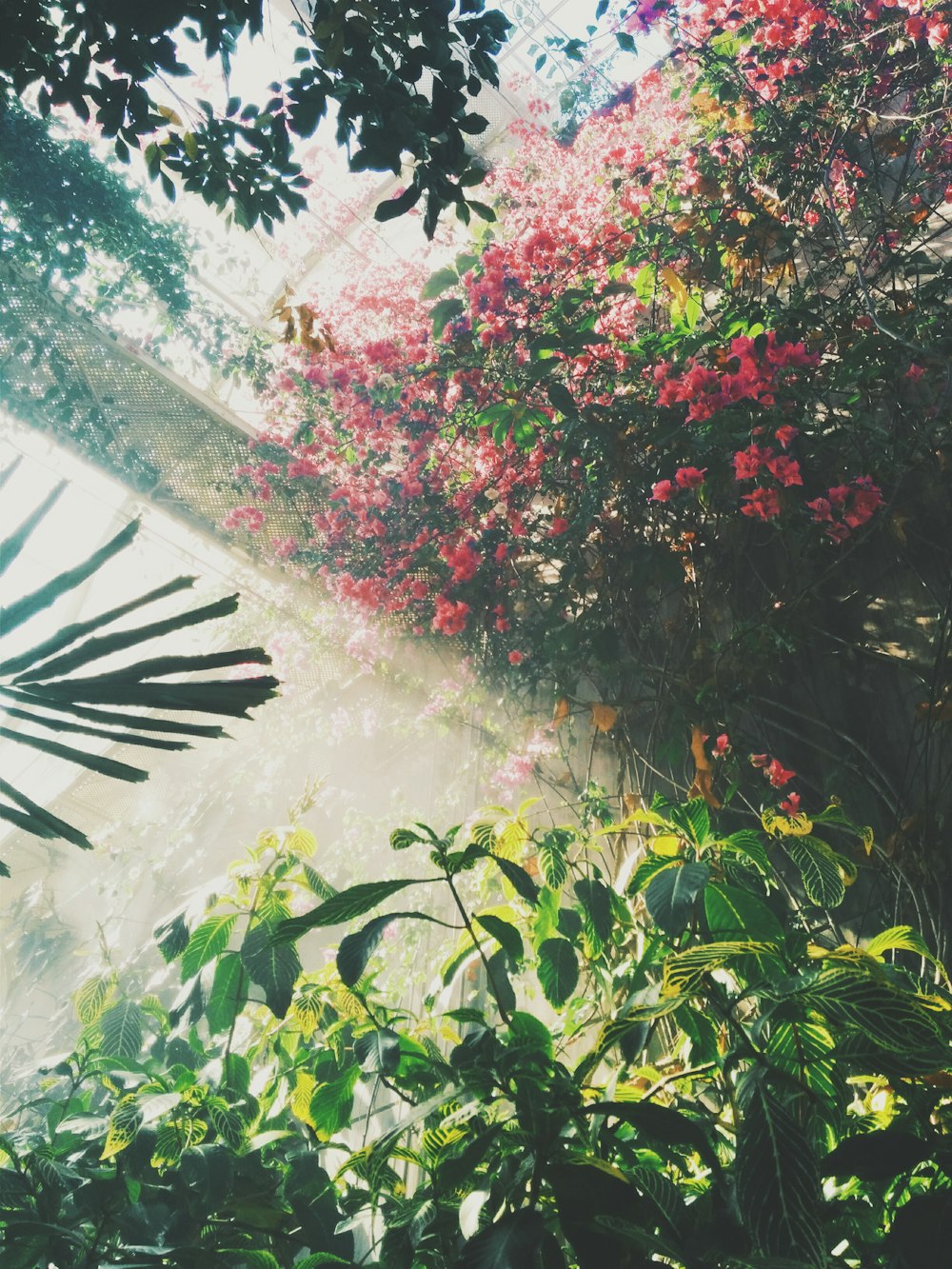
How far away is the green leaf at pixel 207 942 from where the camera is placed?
1.14 meters

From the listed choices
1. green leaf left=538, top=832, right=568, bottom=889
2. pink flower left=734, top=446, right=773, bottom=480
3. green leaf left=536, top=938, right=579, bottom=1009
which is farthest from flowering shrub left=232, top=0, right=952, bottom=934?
green leaf left=536, top=938, right=579, bottom=1009

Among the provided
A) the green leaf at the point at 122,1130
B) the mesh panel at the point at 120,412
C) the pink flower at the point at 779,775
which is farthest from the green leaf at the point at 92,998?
the mesh panel at the point at 120,412

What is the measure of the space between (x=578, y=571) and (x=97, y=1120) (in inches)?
61.0

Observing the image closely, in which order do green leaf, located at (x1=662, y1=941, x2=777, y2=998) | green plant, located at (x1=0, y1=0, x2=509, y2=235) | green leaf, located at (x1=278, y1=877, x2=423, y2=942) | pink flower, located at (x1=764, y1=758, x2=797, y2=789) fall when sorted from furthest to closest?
pink flower, located at (x1=764, y1=758, x2=797, y2=789) < green plant, located at (x1=0, y1=0, x2=509, y2=235) < green leaf, located at (x1=278, y1=877, x2=423, y2=942) < green leaf, located at (x1=662, y1=941, x2=777, y2=998)

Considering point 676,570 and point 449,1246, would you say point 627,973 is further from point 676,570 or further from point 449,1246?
point 676,570

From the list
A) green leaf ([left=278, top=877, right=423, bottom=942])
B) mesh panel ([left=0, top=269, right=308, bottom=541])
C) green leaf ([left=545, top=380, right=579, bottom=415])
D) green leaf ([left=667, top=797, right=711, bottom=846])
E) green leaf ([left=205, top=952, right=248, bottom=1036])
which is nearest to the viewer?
green leaf ([left=278, top=877, right=423, bottom=942])

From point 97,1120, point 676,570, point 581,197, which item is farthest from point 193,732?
point 581,197

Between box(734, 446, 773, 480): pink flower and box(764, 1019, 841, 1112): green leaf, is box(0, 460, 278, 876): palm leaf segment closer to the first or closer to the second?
box(764, 1019, 841, 1112): green leaf

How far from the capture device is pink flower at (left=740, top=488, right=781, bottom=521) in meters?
1.61

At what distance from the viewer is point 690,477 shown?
5.64 ft

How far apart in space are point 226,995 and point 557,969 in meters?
0.51

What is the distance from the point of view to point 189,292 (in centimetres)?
373

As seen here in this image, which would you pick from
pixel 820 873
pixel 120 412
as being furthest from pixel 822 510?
pixel 120 412

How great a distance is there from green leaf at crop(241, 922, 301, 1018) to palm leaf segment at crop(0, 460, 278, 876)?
0.60m
